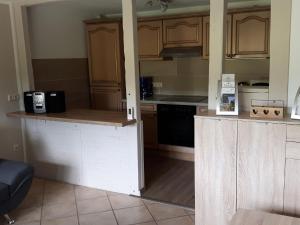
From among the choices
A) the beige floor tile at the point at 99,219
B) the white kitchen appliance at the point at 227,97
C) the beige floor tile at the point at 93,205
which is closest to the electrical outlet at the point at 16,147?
the beige floor tile at the point at 93,205

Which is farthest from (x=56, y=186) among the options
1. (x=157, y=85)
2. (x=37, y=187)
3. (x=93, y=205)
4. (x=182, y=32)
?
(x=182, y=32)

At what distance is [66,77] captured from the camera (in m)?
4.65

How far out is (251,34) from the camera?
415 cm

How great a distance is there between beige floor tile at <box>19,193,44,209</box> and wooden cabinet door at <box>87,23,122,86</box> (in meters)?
2.08

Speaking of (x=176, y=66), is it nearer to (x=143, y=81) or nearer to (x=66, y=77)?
(x=143, y=81)

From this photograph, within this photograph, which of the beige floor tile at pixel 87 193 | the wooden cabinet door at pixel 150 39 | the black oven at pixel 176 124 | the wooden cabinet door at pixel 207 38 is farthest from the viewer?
the wooden cabinet door at pixel 150 39

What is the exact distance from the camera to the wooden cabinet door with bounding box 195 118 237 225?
2453 mm

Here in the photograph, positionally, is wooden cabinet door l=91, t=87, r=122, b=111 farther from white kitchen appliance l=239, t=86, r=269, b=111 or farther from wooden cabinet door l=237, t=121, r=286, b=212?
wooden cabinet door l=237, t=121, r=286, b=212

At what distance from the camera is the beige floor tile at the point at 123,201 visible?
3236 mm

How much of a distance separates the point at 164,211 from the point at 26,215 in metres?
1.35

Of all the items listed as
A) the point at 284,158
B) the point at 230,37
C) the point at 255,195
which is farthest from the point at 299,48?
the point at 230,37

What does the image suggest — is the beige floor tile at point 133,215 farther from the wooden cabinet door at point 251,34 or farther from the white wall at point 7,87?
the wooden cabinet door at point 251,34

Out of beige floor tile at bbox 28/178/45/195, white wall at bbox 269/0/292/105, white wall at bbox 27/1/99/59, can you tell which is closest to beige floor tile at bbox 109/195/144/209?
beige floor tile at bbox 28/178/45/195

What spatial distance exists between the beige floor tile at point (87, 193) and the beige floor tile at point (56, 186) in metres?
0.12
